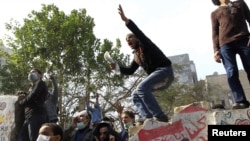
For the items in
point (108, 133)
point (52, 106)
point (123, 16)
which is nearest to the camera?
point (123, 16)

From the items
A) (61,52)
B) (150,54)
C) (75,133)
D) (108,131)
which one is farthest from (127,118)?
(61,52)

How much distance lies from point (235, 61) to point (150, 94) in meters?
1.03

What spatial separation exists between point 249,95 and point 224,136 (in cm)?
3886

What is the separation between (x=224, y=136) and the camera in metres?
3.25

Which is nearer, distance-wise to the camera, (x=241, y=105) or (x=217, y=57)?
(x=241, y=105)

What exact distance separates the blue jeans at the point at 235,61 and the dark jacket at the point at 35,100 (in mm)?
2304

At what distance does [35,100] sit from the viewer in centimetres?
513

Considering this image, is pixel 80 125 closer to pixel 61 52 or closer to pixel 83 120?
pixel 83 120

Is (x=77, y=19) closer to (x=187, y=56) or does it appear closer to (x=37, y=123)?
(x=37, y=123)

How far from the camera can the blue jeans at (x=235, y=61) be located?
14.5ft

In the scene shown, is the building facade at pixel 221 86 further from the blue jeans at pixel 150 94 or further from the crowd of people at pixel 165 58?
the blue jeans at pixel 150 94

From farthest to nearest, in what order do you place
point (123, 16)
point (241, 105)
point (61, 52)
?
point (61, 52)
point (123, 16)
point (241, 105)

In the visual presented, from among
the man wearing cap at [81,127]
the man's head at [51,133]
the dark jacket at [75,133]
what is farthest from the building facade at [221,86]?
the man's head at [51,133]

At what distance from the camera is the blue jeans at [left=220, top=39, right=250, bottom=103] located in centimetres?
441
